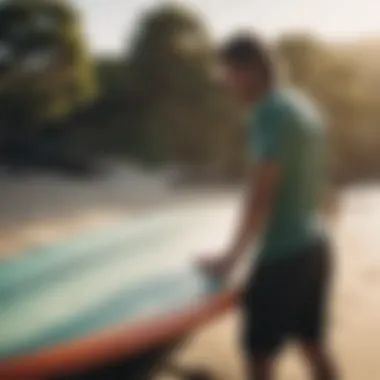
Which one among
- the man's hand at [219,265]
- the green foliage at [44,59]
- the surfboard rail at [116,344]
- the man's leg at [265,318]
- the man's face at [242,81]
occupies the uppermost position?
the green foliage at [44,59]

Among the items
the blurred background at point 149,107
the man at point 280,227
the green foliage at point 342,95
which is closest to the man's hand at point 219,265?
the man at point 280,227

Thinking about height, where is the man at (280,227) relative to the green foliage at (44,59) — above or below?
below

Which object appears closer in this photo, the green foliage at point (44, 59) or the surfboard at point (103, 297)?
the surfboard at point (103, 297)

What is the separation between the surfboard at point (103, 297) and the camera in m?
1.25

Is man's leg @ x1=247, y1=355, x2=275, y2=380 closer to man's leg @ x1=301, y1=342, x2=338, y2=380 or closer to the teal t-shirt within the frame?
man's leg @ x1=301, y1=342, x2=338, y2=380

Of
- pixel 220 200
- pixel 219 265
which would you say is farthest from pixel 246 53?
pixel 219 265

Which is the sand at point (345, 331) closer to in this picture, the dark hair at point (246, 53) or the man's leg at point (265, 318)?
the man's leg at point (265, 318)

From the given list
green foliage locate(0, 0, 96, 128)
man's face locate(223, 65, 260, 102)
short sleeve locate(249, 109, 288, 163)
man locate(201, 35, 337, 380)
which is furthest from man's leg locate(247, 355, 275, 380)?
green foliage locate(0, 0, 96, 128)

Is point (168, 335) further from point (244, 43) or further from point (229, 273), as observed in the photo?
point (244, 43)

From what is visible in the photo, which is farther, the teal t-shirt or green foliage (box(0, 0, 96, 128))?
green foliage (box(0, 0, 96, 128))

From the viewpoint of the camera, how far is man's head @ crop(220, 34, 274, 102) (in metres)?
1.29

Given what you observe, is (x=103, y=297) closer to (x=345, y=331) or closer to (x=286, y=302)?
(x=286, y=302)

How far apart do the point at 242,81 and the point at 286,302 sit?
368 mm

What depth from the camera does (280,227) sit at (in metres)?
1.27
